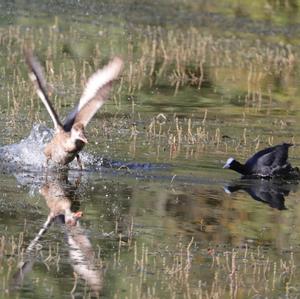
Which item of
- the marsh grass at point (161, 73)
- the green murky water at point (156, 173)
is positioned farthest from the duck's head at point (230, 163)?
the marsh grass at point (161, 73)

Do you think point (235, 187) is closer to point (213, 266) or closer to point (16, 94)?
point (213, 266)

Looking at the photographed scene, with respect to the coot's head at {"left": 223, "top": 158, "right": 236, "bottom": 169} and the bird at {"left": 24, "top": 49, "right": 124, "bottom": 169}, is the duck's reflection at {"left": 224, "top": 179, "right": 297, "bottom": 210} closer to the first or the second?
the coot's head at {"left": 223, "top": 158, "right": 236, "bottom": 169}

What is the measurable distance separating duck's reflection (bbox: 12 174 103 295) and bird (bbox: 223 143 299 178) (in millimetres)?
2282

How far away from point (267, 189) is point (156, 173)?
1.32 meters

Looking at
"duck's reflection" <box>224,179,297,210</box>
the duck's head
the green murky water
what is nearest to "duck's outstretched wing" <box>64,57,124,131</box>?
the green murky water

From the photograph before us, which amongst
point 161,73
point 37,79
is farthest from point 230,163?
point 161,73

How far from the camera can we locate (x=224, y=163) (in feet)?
48.6

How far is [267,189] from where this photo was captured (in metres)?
13.9

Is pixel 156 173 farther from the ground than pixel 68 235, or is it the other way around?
pixel 68 235

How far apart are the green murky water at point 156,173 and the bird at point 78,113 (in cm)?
33

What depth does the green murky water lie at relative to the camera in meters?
9.33

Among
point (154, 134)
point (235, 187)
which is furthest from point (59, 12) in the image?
point (235, 187)

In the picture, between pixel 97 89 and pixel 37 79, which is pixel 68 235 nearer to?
pixel 37 79

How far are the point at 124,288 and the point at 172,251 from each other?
1.32 metres
